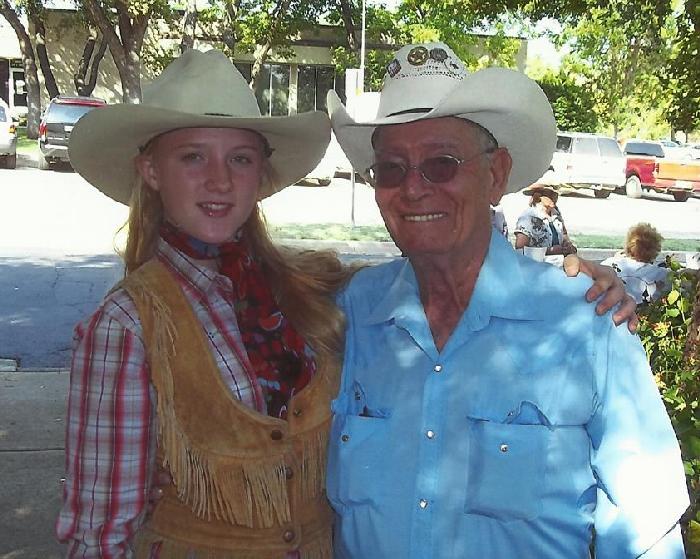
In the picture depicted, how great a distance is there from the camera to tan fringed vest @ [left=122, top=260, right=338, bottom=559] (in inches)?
77.9


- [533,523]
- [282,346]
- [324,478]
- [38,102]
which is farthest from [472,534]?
[38,102]

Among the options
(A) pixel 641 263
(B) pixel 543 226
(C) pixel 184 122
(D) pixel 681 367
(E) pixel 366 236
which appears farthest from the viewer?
(E) pixel 366 236

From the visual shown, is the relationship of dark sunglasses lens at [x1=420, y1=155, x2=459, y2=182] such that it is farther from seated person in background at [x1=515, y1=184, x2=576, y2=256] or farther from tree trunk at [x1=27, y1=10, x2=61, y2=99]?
Result: tree trunk at [x1=27, y1=10, x2=61, y2=99]

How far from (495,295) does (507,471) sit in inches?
17.4

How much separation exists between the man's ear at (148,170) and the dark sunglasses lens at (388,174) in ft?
2.07

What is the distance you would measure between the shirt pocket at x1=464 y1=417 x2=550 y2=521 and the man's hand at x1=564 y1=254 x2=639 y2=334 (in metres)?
0.33

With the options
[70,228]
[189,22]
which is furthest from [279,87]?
[70,228]

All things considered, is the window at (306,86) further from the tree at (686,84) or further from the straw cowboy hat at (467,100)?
the straw cowboy hat at (467,100)

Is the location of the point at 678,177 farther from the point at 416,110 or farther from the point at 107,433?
the point at 107,433

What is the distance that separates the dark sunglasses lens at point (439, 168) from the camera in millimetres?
2129

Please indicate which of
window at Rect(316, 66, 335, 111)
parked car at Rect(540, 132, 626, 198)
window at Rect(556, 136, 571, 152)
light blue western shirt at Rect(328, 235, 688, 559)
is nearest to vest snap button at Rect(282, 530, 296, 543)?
light blue western shirt at Rect(328, 235, 688, 559)

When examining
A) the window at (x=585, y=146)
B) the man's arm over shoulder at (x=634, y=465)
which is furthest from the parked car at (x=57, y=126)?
the man's arm over shoulder at (x=634, y=465)

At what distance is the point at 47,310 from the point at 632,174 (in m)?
22.1

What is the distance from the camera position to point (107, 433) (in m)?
1.90
